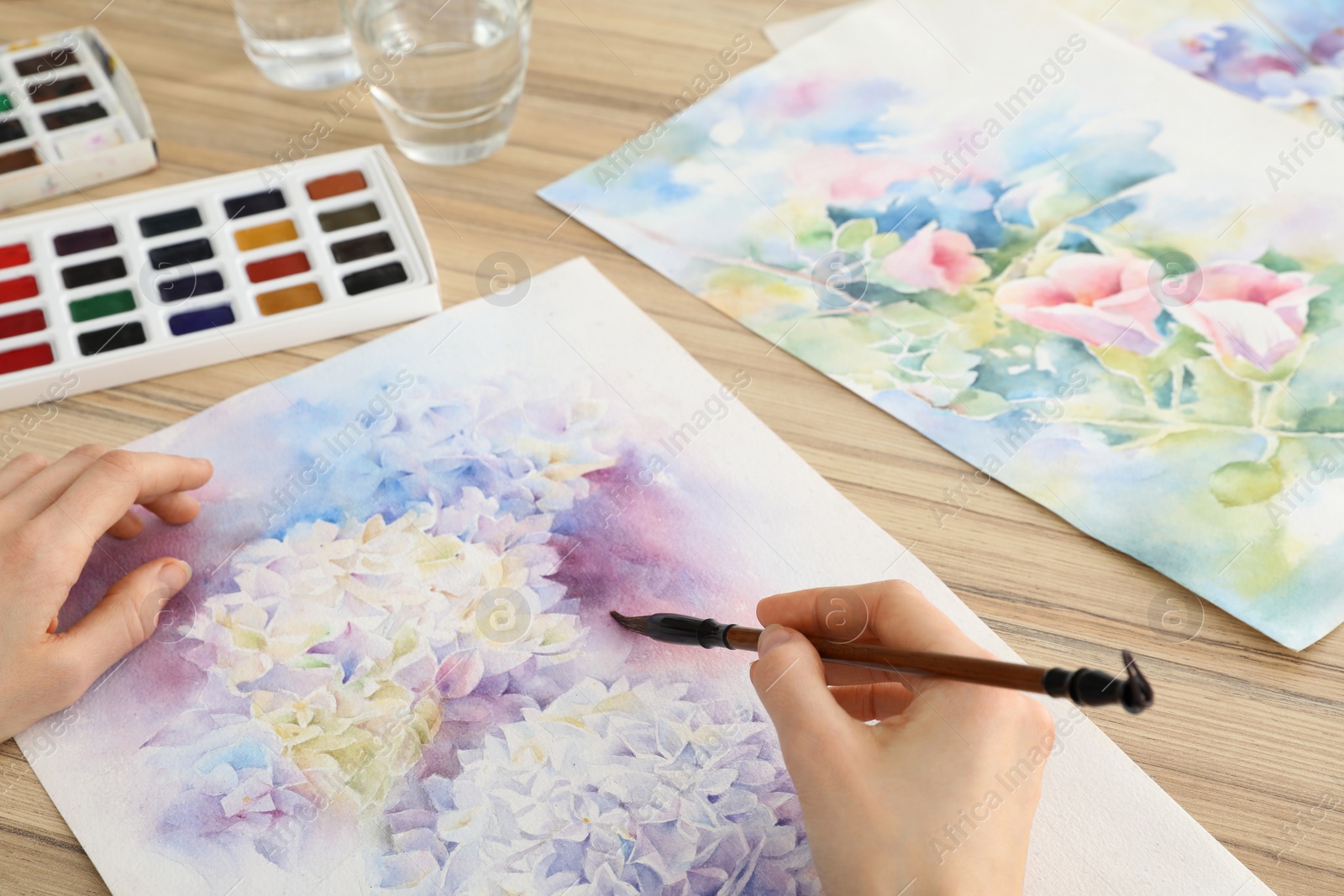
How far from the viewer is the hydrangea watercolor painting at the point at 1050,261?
65cm

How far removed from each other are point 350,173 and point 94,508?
1.02 ft

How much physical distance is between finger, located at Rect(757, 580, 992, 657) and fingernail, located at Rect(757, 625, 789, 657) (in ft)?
0.08

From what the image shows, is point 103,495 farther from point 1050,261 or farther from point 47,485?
point 1050,261

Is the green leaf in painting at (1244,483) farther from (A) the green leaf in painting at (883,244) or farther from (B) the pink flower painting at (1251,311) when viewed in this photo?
(A) the green leaf in painting at (883,244)

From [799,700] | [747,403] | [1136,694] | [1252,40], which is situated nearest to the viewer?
[1136,694]

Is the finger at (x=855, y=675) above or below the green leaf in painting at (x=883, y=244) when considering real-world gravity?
below

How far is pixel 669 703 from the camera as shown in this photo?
1.86 ft

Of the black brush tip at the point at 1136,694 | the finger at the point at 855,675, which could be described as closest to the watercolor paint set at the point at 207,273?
the finger at the point at 855,675

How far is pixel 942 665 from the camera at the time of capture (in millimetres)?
453

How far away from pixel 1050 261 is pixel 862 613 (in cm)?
36

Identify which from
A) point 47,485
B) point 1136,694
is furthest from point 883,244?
point 47,485

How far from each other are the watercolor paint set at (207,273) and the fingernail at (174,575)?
0.16m

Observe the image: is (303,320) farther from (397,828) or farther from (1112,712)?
(1112,712)

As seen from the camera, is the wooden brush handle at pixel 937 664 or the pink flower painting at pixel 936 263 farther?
the pink flower painting at pixel 936 263
